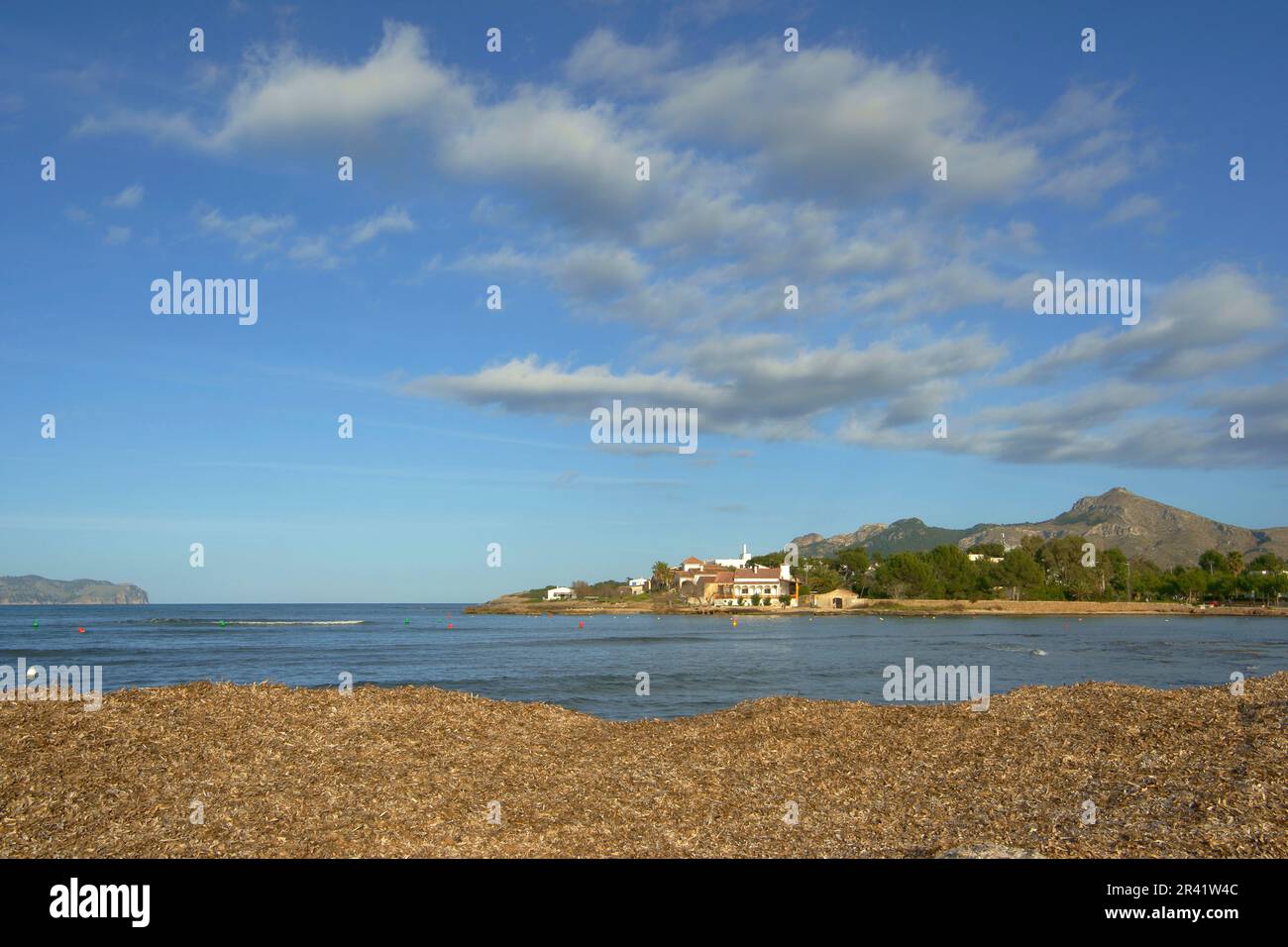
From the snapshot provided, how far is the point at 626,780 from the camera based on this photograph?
11.9m

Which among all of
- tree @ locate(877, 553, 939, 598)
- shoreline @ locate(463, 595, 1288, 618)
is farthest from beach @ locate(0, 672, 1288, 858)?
tree @ locate(877, 553, 939, 598)

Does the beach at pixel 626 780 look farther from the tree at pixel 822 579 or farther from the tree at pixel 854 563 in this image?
the tree at pixel 854 563

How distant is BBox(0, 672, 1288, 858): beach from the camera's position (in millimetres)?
8742

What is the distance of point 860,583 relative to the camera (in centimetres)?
16175

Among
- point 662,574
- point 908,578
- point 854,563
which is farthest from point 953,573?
point 662,574

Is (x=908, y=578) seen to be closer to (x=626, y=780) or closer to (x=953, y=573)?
(x=953, y=573)

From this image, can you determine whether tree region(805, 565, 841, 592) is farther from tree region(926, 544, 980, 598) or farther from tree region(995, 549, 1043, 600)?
tree region(995, 549, 1043, 600)

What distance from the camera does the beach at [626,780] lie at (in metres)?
8.74

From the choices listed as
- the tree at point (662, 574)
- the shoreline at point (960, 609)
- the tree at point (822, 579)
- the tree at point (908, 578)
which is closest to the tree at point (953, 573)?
the tree at point (908, 578)

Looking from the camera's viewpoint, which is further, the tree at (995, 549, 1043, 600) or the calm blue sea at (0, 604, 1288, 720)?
the tree at (995, 549, 1043, 600)
